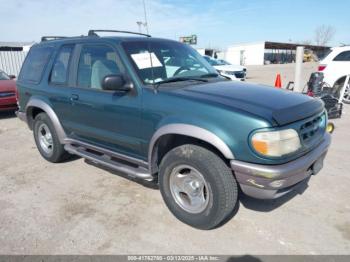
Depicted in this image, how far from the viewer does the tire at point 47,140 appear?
4742mm

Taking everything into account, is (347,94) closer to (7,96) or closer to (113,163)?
(113,163)

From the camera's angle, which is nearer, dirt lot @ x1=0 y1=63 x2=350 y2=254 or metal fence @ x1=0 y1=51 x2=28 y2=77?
dirt lot @ x1=0 y1=63 x2=350 y2=254

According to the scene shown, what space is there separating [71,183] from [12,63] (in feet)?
57.1

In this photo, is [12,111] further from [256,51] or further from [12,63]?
[256,51]

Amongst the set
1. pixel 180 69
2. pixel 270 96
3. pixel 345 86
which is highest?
pixel 180 69

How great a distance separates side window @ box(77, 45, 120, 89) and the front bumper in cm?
190

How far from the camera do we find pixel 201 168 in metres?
2.85

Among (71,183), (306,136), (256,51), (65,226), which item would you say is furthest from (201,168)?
(256,51)

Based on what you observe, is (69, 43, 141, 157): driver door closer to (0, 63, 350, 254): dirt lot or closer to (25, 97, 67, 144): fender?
(25, 97, 67, 144): fender

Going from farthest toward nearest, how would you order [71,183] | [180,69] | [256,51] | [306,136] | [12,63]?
[256,51] → [12,63] → [71,183] → [180,69] → [306,136]

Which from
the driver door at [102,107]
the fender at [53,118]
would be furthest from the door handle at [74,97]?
the fender at [53,118]

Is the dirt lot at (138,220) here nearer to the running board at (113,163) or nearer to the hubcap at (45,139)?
the running board at (113,163)

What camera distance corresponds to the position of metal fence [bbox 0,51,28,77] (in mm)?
18172

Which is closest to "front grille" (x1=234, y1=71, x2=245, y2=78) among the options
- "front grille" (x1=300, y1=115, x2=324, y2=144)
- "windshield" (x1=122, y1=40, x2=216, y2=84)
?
"windshield" (x1=122, y1=40, x2=216, y2=84)
